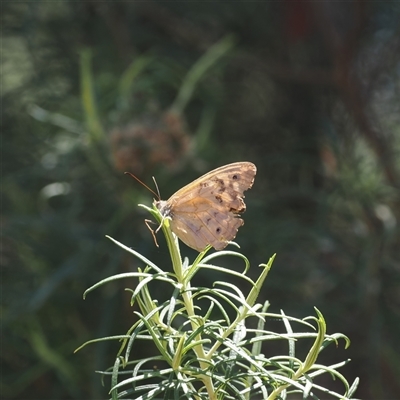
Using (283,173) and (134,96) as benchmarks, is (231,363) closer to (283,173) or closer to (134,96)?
(134,96)

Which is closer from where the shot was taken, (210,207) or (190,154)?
(210,207)

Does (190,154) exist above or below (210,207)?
below

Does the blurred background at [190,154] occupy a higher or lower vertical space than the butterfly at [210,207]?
lower

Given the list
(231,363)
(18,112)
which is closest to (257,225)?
(18,112)

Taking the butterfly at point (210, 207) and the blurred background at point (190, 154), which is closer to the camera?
the butterfly at point (210, 207)
